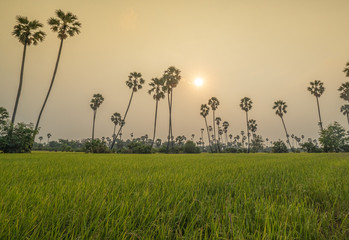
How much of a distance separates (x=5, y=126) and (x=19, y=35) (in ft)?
50.8

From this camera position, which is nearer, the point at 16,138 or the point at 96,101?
the point at 16,138

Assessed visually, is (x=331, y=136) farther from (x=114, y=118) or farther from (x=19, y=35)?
(x=114, y=118)

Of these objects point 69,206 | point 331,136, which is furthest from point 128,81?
point 331,136

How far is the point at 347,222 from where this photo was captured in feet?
5.46

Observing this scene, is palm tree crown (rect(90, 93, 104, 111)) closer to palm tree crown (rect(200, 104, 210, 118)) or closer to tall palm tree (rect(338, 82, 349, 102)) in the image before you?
palm tree crown (rect(200, 104, 210, 118))

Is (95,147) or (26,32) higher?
(26,32)

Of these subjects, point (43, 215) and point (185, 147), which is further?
point (185, 147)

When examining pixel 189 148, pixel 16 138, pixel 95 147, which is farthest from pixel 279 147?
pixel 16 138

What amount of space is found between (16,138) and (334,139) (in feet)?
223

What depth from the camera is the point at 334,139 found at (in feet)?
150

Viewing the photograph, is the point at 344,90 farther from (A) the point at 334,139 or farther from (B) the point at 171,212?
(B) the point at 171,212

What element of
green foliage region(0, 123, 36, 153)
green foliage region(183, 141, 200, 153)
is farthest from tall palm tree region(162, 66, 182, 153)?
green foliage region(0, 123, 36, 153)

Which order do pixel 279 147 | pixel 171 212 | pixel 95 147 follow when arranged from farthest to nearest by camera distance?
pixel 279 147, pixel 95 147, pixel 171 212

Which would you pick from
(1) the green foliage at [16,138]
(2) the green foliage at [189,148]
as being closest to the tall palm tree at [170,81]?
(2) the green foliage at [189,148]
